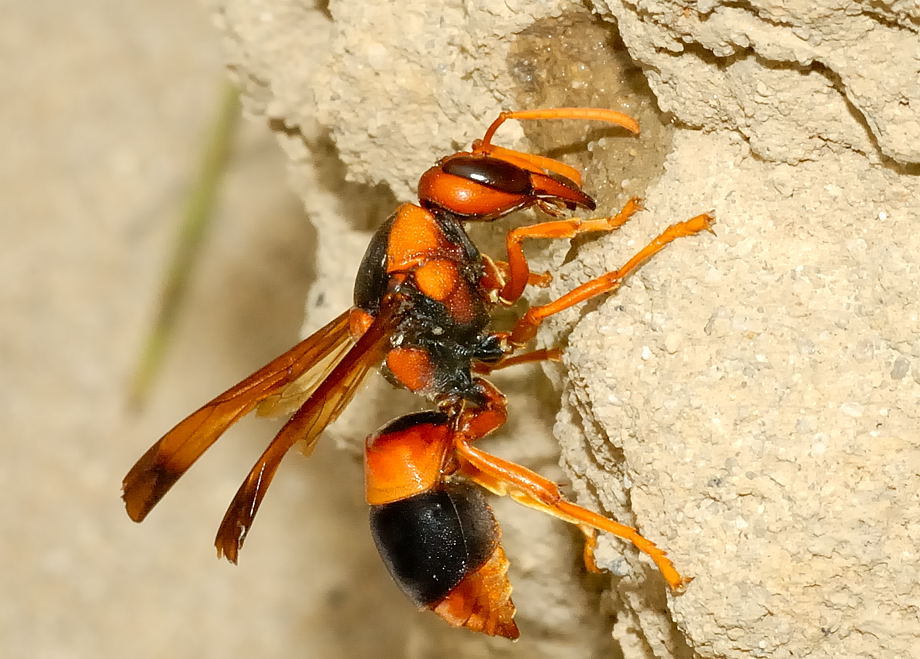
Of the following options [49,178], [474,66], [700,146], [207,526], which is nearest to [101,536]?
[207,526]

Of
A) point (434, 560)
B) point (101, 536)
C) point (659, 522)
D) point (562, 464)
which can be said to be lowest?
point (101, 536)

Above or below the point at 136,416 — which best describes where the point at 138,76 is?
above

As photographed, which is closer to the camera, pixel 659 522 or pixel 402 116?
pixel 659 522

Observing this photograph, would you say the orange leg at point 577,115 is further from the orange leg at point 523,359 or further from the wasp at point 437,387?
the orange leg at point 523,359

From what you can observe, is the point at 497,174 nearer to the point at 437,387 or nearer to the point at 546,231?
the point at 546,231

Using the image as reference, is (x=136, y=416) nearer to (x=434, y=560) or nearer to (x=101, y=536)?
(x=101, y=536)

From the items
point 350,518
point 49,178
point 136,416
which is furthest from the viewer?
point 49,178

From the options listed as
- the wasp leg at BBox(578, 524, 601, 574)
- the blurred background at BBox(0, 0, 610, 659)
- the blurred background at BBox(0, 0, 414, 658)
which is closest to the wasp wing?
the wasp leg at BBox(578, 524, 601, 574)

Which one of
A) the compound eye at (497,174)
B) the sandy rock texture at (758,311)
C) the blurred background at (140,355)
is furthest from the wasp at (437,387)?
the blurred background at (140,355)
